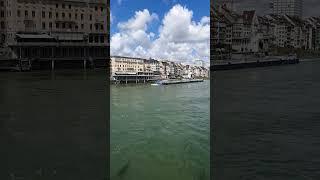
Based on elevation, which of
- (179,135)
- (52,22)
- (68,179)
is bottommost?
(68,179)

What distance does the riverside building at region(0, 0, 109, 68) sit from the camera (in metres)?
16.9

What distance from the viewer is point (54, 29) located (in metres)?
18.0

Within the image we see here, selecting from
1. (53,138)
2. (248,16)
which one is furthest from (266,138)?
(248,16)

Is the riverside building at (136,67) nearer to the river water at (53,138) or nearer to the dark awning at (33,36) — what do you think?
the river water at (53,138)

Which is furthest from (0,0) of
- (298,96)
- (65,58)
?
(298,96)

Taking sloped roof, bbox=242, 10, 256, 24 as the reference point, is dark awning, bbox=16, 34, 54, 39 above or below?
below

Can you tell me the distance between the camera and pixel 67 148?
376 cm

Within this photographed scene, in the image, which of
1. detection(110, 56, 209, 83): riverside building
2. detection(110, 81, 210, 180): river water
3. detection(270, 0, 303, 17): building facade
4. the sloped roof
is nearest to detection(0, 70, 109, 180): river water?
detection(110, 81, 210, 180): river water

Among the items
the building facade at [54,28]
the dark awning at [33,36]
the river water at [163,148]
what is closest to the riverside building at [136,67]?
the river water at [163,148]

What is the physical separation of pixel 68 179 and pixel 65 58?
15.2 metres

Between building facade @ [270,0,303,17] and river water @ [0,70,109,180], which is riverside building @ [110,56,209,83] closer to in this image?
river water @ [0,70,109,180]

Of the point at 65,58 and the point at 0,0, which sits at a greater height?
the point at 0,0

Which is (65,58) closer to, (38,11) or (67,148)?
(38,11)

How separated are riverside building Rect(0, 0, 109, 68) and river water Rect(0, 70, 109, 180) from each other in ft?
30.9
